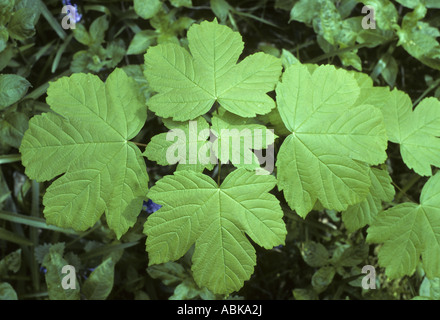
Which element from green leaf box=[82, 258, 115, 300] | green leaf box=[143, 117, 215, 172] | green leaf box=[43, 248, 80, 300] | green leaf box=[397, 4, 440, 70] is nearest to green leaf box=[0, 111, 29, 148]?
green leaf box=[43, 248, 80, 300]

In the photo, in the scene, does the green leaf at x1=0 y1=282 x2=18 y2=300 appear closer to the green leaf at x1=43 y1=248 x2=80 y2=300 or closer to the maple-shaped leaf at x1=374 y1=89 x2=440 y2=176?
the green leaf at x1=43 y1=248 x2=80 y2=300

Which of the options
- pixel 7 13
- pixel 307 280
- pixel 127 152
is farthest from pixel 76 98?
pixel 307 280

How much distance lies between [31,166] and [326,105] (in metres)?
0.96

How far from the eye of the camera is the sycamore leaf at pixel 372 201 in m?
1.34

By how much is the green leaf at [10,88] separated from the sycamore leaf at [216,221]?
0.75m

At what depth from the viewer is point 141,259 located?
1.84 m

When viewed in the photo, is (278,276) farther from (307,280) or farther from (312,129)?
(312,129)

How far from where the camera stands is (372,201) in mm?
1368

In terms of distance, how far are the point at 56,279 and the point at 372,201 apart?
132cm

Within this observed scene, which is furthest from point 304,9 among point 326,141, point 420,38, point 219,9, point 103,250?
point 103,250

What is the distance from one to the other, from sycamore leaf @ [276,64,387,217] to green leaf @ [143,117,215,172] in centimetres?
25

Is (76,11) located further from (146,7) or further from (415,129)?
(415,129)

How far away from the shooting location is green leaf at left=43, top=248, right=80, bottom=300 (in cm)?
159

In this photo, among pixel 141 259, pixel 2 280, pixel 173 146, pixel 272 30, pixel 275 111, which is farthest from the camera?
pixel 272 30
